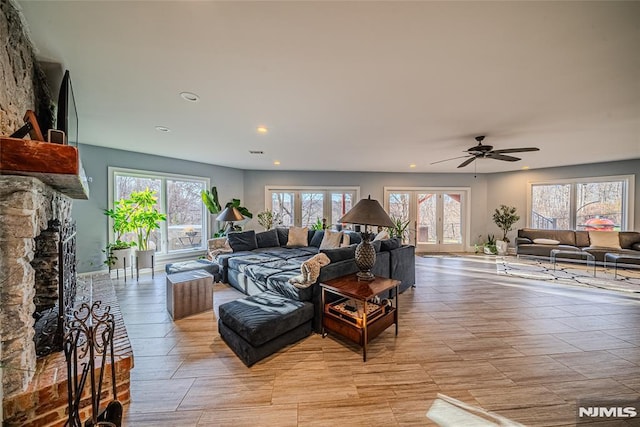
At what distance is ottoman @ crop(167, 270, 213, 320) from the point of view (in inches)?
115

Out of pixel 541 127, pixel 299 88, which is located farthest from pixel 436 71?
pixel 541 127

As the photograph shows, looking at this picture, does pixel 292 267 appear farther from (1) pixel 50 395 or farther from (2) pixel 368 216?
(1) pixel 50 395

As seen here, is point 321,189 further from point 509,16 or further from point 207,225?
point 509,16

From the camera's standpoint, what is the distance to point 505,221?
6.96 metres

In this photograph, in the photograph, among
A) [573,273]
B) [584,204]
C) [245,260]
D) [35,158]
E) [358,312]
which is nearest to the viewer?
[35,158]

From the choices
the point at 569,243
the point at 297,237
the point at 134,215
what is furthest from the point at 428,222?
the point at 134,215

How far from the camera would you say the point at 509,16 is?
141cm

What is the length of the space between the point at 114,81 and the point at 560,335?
532cm

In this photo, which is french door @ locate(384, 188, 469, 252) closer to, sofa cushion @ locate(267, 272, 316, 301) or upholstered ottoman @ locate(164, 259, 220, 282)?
sofa cushion @ locate(267, 272, 316, 301)

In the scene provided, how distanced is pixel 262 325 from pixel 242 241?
3299 millimetres

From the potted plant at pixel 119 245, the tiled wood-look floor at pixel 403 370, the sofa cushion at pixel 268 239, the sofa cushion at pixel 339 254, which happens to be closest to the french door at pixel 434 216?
the sofa cushion at pixel 268 239

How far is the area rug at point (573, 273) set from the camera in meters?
4.25

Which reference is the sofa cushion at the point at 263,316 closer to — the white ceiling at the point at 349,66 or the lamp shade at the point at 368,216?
the lamp shade at the point at 368,216

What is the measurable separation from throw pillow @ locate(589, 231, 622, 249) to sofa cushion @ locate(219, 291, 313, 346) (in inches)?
297
